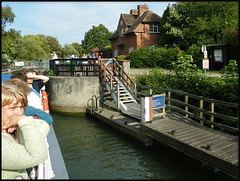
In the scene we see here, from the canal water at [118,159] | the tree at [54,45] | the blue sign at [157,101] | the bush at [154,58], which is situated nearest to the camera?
the canal water at [118,159]

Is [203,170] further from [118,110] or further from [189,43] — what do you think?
[189,43]

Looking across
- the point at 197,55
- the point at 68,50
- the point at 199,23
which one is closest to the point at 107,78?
the point at 197,55

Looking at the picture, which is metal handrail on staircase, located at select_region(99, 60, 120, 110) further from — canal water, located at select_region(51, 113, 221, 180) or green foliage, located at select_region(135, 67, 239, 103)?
canal water, located at select_region(51, 113, 221, 180)

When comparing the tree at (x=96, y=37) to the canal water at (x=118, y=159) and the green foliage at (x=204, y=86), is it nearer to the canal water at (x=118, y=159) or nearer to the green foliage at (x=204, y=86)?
the green foliage at (x=204, y=86)

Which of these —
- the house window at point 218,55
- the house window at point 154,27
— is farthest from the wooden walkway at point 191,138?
the house window at point 154,27

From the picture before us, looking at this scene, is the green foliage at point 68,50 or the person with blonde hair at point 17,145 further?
the green foliage at point 68,50

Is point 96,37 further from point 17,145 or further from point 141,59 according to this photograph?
point 17,145

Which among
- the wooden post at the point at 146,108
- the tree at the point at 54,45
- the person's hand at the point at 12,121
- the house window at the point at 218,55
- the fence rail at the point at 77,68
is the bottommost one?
the wooden post at the point at 146,108

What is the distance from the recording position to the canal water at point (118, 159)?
5.87 meters

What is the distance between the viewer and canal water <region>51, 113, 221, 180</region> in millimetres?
5867

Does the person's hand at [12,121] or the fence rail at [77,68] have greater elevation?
the fence rail at [77,68]

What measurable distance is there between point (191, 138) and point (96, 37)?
242 ft

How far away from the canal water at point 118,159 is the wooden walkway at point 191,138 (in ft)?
1.64

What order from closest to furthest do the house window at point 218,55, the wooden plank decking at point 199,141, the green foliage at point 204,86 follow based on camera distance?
1. the wooden plank decking at point 199,141
2. the green foliage at point 204,86
3. the house window at point 218,55
